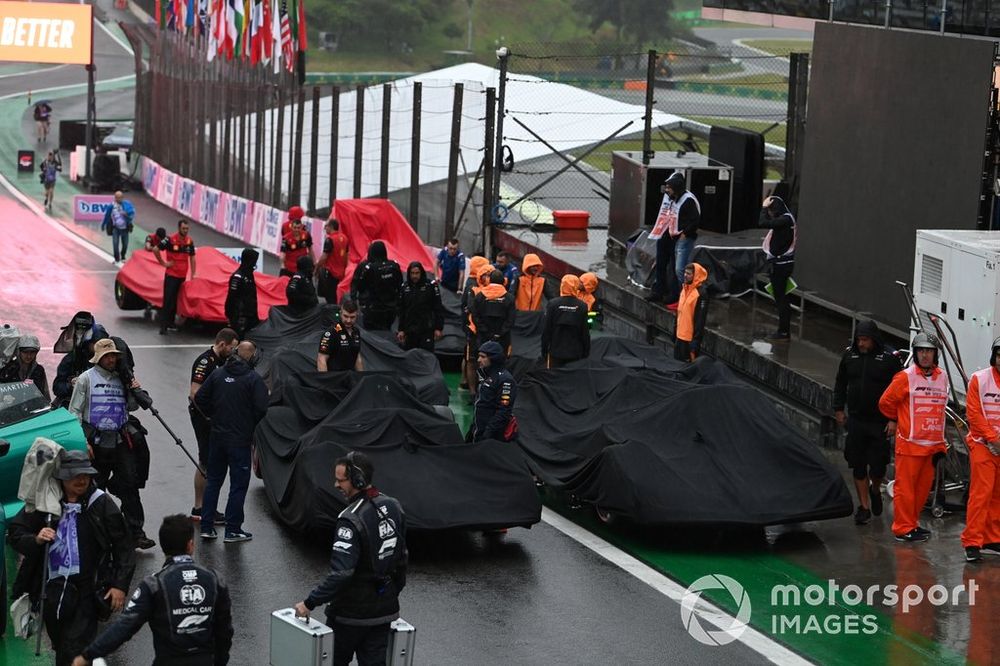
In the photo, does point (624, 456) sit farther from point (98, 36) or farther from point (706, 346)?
point (98, 36)

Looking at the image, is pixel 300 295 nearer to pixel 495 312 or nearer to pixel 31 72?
pixel 495 312

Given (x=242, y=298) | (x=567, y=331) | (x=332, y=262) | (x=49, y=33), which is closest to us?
(x=567, y=331)

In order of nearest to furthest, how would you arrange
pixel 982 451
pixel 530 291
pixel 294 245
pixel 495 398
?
pixel 982 451 → pixel 495 398 → pixel 530 291 → pixel 294 245

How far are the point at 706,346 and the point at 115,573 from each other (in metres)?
12.4

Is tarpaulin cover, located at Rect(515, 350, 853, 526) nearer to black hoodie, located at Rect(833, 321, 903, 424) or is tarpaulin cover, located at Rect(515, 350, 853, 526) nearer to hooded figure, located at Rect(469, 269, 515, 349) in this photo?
black hoodie, located at Rect(833, 321, 903, 424)

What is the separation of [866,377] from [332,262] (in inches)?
464

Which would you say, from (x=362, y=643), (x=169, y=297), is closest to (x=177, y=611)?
(x=362, y=643)

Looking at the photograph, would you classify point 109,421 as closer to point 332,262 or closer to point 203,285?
point 203,285

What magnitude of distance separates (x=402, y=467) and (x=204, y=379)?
1.95m

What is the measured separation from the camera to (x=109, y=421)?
41.3 ft

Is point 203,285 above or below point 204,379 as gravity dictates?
below

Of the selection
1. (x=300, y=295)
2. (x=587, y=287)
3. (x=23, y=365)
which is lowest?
(x=300, y=295)

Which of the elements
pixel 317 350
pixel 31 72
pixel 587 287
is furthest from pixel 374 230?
pixel 31 72

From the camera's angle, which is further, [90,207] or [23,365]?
[90,207]
